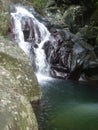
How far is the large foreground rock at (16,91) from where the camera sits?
5975mm

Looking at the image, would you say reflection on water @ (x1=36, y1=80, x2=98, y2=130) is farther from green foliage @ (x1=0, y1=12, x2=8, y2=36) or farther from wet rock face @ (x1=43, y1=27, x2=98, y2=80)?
green foliage @ (x1=0, y1=12, x2=8, y2=36)

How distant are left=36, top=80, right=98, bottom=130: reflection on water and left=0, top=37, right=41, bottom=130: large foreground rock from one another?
2.76 ft

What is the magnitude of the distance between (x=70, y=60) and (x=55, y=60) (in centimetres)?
83

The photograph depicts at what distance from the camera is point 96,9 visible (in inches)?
849

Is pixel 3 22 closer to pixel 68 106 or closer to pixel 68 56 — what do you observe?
pixel 68 56

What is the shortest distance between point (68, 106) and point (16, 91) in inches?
169

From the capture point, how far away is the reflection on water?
9466 millimetres

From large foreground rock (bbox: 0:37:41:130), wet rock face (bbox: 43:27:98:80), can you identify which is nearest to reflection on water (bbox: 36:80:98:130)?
large foreground rock (bbox: 0:37:41:130)

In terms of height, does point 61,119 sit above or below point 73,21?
below

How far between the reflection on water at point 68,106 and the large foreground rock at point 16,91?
842mm

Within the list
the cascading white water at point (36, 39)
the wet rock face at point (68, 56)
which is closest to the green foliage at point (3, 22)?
the cascading white water at point (36, 39)

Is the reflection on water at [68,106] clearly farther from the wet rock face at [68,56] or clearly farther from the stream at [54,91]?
the wet rock face at [68,56]

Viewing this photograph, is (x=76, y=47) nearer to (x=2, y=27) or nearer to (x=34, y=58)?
(x=34, y=58)

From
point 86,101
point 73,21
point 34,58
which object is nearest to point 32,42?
point 34,58
